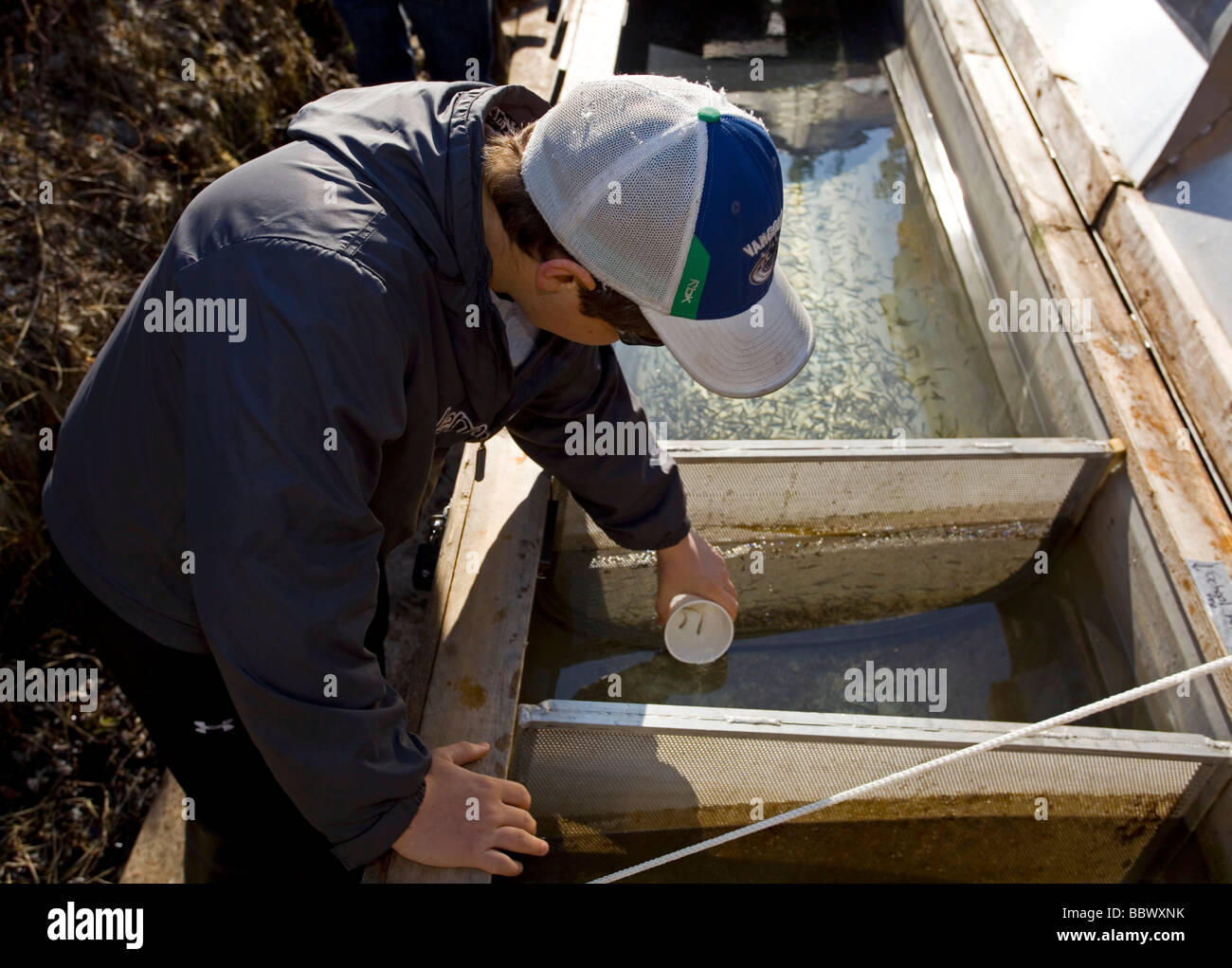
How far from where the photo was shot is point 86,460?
4.04 feet

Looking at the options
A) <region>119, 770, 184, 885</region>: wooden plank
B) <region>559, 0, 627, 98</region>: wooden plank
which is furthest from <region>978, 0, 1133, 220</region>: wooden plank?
<region>119, 770, 184, 885</region>: wooden plank

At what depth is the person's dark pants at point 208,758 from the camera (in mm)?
1367

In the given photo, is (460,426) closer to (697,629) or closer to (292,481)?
(292,481)

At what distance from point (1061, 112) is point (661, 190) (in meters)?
2.44

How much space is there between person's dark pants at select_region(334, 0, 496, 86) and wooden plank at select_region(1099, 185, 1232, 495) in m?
2.26

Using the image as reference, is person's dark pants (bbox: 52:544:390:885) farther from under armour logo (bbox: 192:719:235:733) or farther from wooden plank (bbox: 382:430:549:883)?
wooden plank (bbox: 382:430:549:883)

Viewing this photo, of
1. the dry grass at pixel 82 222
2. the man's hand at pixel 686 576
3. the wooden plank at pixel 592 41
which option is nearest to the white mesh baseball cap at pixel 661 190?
the man's hand at pixel 686 576

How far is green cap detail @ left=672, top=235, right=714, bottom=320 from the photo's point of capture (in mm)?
1151

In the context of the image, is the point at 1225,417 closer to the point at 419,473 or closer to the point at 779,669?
the point at 779,669

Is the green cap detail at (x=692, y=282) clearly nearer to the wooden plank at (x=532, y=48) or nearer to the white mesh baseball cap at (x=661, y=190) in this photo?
the white mesh baseball cap at (x=661, y=190)

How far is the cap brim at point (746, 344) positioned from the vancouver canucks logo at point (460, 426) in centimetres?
38

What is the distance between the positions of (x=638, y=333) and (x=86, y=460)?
0.80 metres

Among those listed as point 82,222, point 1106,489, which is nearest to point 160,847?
point 82,222

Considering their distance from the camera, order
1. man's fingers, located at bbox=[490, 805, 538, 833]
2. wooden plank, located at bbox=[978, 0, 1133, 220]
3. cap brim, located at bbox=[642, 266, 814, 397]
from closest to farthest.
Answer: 1. cap brim, located at bbox=[642, 266, 814, 397]
2. man's fingers, located at bbox=[490, 805, 538, 833]
3. wooden plank, located at bbox=[978, 0, 1133, 220]
